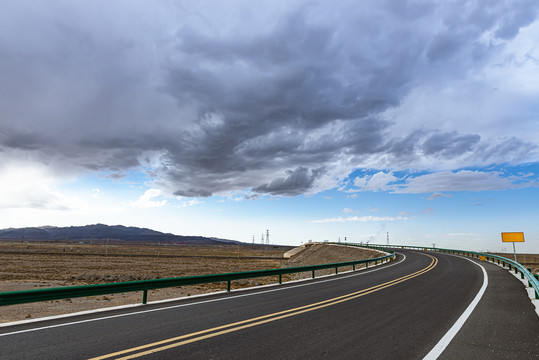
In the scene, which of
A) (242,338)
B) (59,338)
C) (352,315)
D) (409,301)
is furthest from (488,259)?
(59,338)

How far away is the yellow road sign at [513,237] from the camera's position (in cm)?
2928

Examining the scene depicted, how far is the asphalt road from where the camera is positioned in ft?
17.7

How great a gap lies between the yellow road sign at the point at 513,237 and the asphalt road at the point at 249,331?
25417 mm

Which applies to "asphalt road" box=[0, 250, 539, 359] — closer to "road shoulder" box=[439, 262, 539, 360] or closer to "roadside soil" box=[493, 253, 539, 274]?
"road shoulder" box=[439, 262, 539, 360]

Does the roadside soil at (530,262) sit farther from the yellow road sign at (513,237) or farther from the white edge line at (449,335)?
the white edge line at (449,335)

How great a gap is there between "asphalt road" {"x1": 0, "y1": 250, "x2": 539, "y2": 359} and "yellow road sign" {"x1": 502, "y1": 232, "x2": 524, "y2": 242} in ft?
83.4

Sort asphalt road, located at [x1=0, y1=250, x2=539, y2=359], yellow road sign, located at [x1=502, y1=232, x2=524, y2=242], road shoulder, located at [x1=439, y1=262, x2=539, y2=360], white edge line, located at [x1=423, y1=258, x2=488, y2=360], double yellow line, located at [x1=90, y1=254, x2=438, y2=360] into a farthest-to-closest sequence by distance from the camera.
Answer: yellow road sign, located at [x1=502, y1=232, x2=524, y2=242] → road shoulder, located at [x1=439, y1=262, x2=539, y2=360] → white edge line, located at [x1=423, y1=258, x2=488, y2=360] → asphalt road, located at [x1=0, y1=250, x2=539, y2=359] → double yellow line, located at [x1=90, y1=254, x2=438, y2=360]

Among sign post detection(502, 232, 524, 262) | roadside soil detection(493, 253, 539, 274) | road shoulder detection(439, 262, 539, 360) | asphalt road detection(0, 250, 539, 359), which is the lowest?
roadside soil detection(493, 253, 539, 274)

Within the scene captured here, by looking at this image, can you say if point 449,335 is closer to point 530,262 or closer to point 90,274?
point 90,274

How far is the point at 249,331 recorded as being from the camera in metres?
6.65

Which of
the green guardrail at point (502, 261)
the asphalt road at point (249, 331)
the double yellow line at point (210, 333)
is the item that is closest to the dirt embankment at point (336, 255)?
the green guardrail at point (502, 261)

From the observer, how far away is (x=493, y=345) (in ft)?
20.2

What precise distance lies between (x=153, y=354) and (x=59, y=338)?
7.74 feet

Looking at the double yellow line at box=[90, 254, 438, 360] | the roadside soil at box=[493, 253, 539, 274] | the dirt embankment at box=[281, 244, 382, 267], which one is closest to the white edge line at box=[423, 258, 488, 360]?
the double yellow line at box=[90, 254, 438, 360]
